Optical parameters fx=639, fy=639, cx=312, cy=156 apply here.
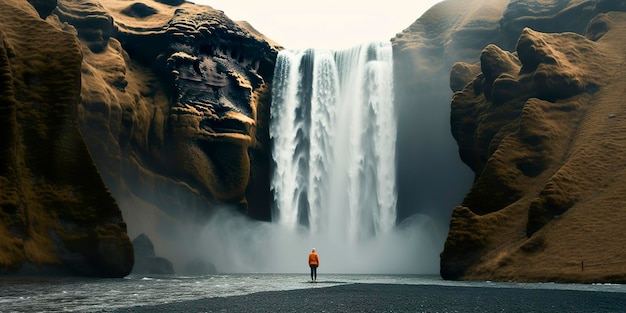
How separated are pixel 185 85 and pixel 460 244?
43.6 m

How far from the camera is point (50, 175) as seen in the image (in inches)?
1815

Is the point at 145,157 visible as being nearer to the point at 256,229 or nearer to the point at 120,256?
the point at 256,229

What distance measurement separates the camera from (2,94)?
43.9 m

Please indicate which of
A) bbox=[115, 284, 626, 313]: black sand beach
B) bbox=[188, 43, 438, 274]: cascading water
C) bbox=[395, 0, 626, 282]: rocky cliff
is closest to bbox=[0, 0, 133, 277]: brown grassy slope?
bbox=[115, 284, 626, 313]: black sand beach

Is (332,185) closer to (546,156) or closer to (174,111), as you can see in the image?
(174,111)

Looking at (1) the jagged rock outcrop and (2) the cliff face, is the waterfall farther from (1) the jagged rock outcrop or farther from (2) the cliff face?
(2) the cliff face

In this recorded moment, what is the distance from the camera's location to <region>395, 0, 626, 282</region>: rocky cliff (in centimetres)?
3928

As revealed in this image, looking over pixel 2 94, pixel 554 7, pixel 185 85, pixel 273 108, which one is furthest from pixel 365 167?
pixel 2 94

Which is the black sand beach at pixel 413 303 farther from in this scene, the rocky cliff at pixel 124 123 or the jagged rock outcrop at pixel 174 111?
the jagged rock outcrop at pixel 174 111

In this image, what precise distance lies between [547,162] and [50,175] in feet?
123

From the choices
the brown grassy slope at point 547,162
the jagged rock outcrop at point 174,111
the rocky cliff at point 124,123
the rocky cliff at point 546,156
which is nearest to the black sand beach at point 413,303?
the rocky cliff at point 546,156

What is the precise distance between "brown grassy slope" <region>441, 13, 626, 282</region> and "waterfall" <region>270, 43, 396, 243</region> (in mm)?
15793

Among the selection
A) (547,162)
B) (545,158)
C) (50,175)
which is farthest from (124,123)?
(547,162)

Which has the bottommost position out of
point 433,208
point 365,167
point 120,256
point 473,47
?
point 120,256
